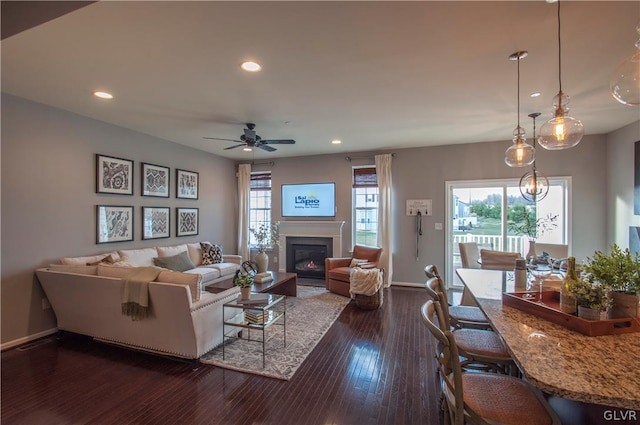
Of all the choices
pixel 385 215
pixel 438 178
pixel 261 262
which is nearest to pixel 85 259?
pixel 261 262

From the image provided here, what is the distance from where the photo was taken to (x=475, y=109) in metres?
3.68

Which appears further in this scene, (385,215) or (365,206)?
(365,206)

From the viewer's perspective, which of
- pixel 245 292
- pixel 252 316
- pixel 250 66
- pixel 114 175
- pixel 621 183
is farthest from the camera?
pixel 621 183

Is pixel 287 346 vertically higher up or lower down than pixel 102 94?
lower down

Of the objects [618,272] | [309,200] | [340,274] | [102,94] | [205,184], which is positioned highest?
[102,94]

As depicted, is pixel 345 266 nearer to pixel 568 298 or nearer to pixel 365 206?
pixel 365 206

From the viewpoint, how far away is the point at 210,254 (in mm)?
5457

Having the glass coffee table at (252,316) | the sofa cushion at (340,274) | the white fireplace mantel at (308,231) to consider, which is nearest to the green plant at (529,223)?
the sofa cushion at (340,274)

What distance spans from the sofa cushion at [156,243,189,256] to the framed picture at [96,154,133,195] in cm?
101

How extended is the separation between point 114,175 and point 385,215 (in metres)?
4.67

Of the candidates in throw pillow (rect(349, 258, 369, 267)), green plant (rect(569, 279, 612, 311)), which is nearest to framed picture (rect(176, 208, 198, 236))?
throw pillow (rect(349, 258, 369, 267))

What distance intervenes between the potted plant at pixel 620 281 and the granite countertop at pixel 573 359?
0.11 meters

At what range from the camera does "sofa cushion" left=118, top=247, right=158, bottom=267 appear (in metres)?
4.18

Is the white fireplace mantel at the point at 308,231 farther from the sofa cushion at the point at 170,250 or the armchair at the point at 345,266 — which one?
the sofa cushion at the point at 170,250
